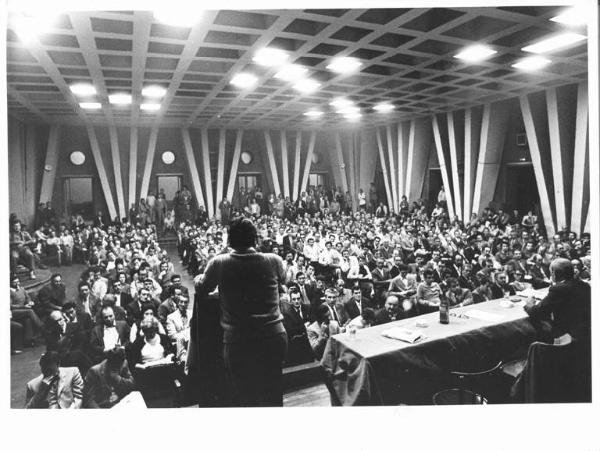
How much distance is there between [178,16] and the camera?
5879 millimetres

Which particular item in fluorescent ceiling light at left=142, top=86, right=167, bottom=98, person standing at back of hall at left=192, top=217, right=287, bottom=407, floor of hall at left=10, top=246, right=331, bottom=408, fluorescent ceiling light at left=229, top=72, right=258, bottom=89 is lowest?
floor of hall at left=10, top=246, right=331, bottom=408

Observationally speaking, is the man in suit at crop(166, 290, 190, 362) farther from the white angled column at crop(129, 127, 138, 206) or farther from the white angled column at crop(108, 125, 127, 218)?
the white angled column at crop(108, 125, 127, 218)

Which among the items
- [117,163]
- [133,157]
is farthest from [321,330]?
[117,163]

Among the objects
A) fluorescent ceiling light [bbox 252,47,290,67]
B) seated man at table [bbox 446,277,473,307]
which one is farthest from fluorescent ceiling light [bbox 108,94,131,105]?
seated man at table [bbox 446,277,473,307]

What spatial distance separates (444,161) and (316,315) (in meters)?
10.3

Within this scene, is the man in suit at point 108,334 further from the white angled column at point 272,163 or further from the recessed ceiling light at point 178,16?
the white angled column at point 272,163

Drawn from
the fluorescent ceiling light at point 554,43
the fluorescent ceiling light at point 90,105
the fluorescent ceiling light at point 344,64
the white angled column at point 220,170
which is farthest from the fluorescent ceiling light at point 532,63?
the fluorescent ceiling light at point 90,105

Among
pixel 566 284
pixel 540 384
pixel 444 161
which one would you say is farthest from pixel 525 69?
pixel 540 384

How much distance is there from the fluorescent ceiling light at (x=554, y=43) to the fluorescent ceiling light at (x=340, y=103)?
428cm

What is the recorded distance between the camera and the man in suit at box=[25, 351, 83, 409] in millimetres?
4344

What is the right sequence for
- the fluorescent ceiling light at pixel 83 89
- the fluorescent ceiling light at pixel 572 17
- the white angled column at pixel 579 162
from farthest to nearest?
the white angled column at pixel 579 162, the fluorescent ceiling light at pixel 83 89, the fluorescent ceiling light at pixel 572 17

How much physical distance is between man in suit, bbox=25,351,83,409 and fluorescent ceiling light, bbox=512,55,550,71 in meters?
9.17

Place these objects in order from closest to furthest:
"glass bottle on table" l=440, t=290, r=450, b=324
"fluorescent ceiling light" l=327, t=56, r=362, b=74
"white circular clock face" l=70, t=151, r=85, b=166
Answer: "glass bottle on table" l=440, t=290, r=450, b=324 < "fluorescent ceiling light" l=327, t=56, r=362, b=74 < "white circular clock face" l=70, t=151, r=85, b=166

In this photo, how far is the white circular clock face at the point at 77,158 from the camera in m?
12.6
